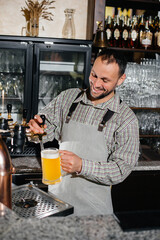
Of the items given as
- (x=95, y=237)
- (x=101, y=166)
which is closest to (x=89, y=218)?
(x=95, y=237)

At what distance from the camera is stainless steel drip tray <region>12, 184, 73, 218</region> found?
4.26 feet

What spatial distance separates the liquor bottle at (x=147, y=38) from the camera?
3.08 metres

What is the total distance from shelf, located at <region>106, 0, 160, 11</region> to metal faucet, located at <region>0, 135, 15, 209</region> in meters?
2.48

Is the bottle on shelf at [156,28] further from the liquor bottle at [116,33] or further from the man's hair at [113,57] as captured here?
the man's hair at [113,57]

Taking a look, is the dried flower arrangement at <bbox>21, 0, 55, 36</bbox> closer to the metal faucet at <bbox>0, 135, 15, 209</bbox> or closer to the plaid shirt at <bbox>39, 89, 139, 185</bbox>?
the plaid shirt at <bbox>39, 89, 139, 185</bbox>

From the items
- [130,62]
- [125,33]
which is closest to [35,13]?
[125,33]

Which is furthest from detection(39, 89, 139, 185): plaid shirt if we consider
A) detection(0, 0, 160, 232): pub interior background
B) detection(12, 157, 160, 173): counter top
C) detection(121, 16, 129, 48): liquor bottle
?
detection(121, 16, 129, 48): liquor bottle

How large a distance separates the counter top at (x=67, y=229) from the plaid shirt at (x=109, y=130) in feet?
2.47

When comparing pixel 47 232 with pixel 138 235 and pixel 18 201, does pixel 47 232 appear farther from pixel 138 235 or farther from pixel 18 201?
pixel 18 201

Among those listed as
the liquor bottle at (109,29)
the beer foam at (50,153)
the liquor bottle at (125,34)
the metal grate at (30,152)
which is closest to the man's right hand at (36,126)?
the beer foam at (50,153)

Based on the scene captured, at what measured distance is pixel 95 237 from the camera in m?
0.75

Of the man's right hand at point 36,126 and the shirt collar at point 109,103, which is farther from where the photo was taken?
the shirt collar at point 109,103

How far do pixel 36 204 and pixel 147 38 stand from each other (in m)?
2.35

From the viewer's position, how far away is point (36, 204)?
139 centimetres
